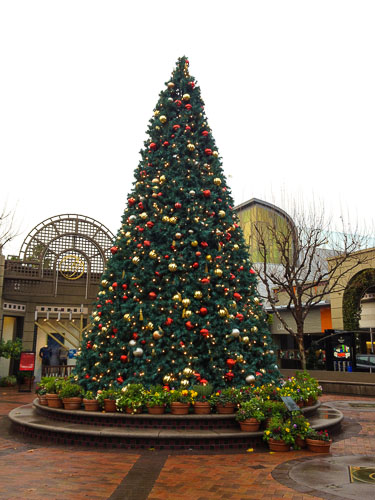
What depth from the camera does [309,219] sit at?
1941 centimetres

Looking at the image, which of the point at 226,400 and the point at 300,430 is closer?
the point at 300,430

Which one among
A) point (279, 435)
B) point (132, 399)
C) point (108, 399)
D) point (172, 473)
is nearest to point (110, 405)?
point (108, 399)

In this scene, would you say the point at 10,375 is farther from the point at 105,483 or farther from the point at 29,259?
the point at 105,483

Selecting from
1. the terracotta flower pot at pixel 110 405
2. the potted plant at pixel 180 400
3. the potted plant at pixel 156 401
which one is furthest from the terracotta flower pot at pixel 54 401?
the potted plant at pixel 180 400

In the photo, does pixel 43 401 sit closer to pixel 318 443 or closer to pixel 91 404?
pixel 91 404

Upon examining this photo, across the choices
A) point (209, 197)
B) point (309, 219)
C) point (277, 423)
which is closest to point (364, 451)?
point (277, 423)

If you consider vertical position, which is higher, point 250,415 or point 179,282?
point 179,282

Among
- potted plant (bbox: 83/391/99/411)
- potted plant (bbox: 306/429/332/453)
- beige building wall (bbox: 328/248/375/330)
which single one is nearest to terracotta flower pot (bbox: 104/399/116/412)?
potted plant (bbox: 83/391/99/411)

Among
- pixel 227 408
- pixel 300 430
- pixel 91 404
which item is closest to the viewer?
pixel 300 430

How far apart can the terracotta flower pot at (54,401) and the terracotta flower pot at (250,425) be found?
393cm

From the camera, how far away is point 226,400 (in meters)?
7.84

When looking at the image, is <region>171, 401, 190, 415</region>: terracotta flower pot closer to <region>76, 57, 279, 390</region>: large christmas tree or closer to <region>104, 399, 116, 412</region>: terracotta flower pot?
<region>76, 57, 279, 390</region>: large christmas tree

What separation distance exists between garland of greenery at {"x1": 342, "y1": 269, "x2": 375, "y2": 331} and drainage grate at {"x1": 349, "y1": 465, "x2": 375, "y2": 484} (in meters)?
18.1

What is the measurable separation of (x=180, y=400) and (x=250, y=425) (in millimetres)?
1366
